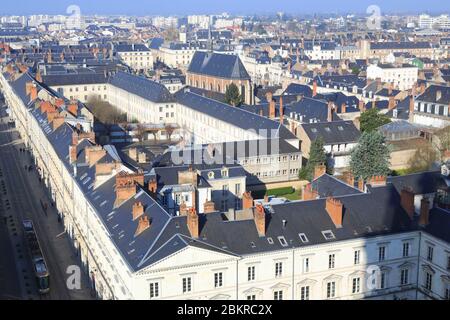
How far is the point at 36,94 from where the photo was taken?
67.4 metres

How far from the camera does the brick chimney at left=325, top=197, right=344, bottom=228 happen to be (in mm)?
29891

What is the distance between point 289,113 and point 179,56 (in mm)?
82767

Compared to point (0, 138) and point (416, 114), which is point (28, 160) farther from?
point (416, 114)

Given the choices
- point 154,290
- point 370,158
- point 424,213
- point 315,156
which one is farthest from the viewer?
point 315,156

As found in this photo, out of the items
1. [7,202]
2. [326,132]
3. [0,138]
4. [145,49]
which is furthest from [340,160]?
[145,49]

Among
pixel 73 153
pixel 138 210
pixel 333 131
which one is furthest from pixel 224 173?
pixel 333 131

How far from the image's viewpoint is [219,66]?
9594 cm

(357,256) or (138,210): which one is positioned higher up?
(138,210)

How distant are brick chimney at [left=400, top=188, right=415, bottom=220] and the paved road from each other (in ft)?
57.7

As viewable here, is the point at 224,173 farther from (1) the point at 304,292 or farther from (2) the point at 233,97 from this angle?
(2) the point at 233,97

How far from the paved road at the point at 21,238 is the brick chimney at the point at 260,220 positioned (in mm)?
10698

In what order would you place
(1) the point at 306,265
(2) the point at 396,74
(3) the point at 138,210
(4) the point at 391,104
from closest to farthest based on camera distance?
(1) the point at 306,265, (3) the point at 138,210, (4) the point at 391,104, (2) the point at 396,74

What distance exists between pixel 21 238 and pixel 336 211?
73.9 ft

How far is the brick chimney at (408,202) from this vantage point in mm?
31219
